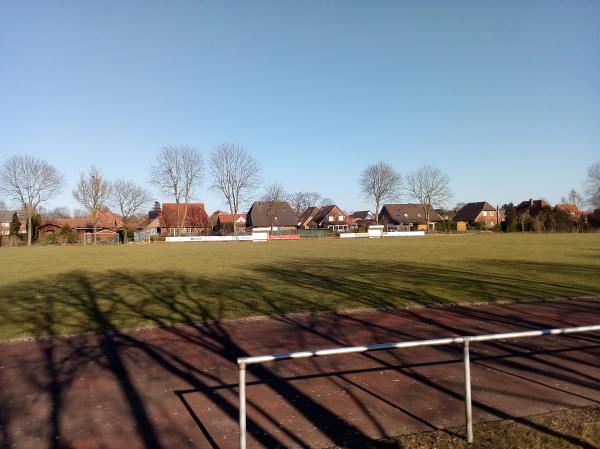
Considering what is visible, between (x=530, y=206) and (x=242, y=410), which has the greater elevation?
(x=530, y=206)

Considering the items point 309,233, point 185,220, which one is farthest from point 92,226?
point 309,233

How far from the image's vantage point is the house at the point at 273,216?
3967 inches

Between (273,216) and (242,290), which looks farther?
(273,216)

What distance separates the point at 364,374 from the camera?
6.83 meters

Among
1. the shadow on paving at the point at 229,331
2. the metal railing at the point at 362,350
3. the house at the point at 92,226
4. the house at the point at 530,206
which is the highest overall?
the house at the point at 530,206

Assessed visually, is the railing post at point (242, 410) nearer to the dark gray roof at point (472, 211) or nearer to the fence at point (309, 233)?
the fence at point (309, 233)

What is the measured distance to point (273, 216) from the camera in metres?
101

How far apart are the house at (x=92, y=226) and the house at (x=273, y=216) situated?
90.1 feet

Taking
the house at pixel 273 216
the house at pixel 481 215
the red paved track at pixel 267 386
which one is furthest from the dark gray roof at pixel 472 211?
the red paved track at pixel 267 386

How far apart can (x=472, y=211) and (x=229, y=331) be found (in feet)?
383

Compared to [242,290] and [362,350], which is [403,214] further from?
[362,350]

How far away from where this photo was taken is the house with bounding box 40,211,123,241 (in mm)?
79000

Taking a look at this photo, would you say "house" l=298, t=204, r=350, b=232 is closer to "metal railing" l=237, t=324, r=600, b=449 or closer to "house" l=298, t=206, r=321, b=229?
"house" l=298, t=206, r=321, b=229

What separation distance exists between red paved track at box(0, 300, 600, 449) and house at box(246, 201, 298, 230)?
90622 mm
